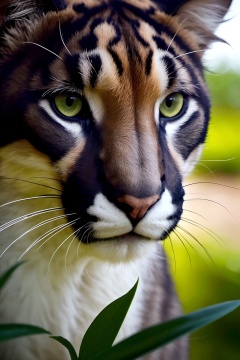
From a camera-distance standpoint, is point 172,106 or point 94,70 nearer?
point 94,70

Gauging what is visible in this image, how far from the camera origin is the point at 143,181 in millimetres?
1123

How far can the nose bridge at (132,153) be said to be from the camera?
112 centimetres

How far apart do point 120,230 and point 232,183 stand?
1.04 m

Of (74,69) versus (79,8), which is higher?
(79,8)

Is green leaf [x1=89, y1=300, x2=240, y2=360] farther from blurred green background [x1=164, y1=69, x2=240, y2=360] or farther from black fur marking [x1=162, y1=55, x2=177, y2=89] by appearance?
blurred green background [x1=164, y1=69, x2=240, y2=360]

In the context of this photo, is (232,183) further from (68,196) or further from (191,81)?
(68,196)

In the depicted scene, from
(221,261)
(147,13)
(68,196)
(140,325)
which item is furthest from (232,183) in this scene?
(68,196)

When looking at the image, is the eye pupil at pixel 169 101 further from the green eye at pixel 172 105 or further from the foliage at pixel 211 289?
the foliage at pixel 211 289

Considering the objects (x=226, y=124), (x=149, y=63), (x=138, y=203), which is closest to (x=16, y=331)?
(x=138, y=203)

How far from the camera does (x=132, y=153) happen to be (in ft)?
3.75

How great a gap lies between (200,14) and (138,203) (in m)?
0.46

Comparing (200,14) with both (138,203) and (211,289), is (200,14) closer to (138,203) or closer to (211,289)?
(138,203)

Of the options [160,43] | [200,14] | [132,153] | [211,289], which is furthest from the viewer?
[211,289]

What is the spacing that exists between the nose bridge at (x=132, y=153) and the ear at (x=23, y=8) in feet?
0.74
